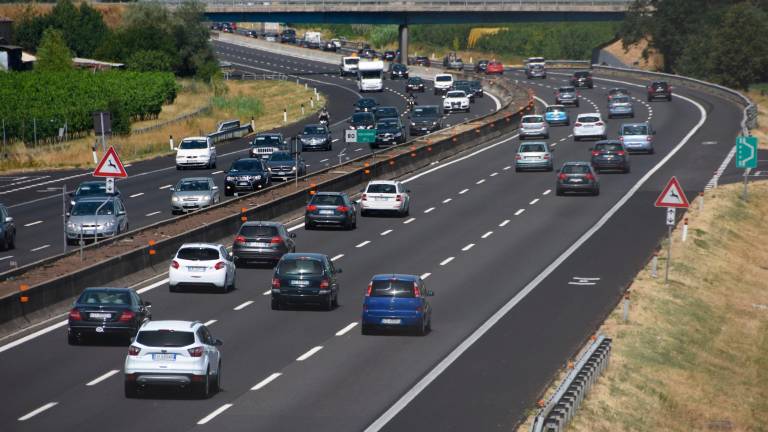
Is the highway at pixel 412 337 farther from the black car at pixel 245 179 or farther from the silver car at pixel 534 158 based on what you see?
the black car at pixel 245 179

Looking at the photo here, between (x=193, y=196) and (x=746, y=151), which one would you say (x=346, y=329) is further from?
(x=746, y=151)

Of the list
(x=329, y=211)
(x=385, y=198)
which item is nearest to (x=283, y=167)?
(x=385, y=198)

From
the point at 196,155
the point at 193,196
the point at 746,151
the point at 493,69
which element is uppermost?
the point at 746,151

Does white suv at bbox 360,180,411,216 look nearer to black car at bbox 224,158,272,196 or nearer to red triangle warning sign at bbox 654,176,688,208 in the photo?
black car at bbox 224,158,272,196

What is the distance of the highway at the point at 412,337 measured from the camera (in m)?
25.4

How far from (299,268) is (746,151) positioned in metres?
31.0

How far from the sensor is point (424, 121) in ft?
282

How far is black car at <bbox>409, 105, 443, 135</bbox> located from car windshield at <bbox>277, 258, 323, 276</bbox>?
50.2 meters

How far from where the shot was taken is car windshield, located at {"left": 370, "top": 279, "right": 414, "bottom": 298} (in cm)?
3266

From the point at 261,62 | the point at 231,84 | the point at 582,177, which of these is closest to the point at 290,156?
the point at 582,177

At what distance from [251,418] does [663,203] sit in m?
19.4

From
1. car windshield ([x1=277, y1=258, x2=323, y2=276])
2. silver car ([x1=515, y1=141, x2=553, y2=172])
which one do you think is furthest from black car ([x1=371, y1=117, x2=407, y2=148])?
car windshield ([x1=277, y1=258, x2=323, y2=276])

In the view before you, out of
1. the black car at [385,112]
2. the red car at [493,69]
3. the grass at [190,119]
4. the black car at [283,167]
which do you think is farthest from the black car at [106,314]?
the red car at [493,69]

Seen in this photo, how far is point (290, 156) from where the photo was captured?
214 feet
